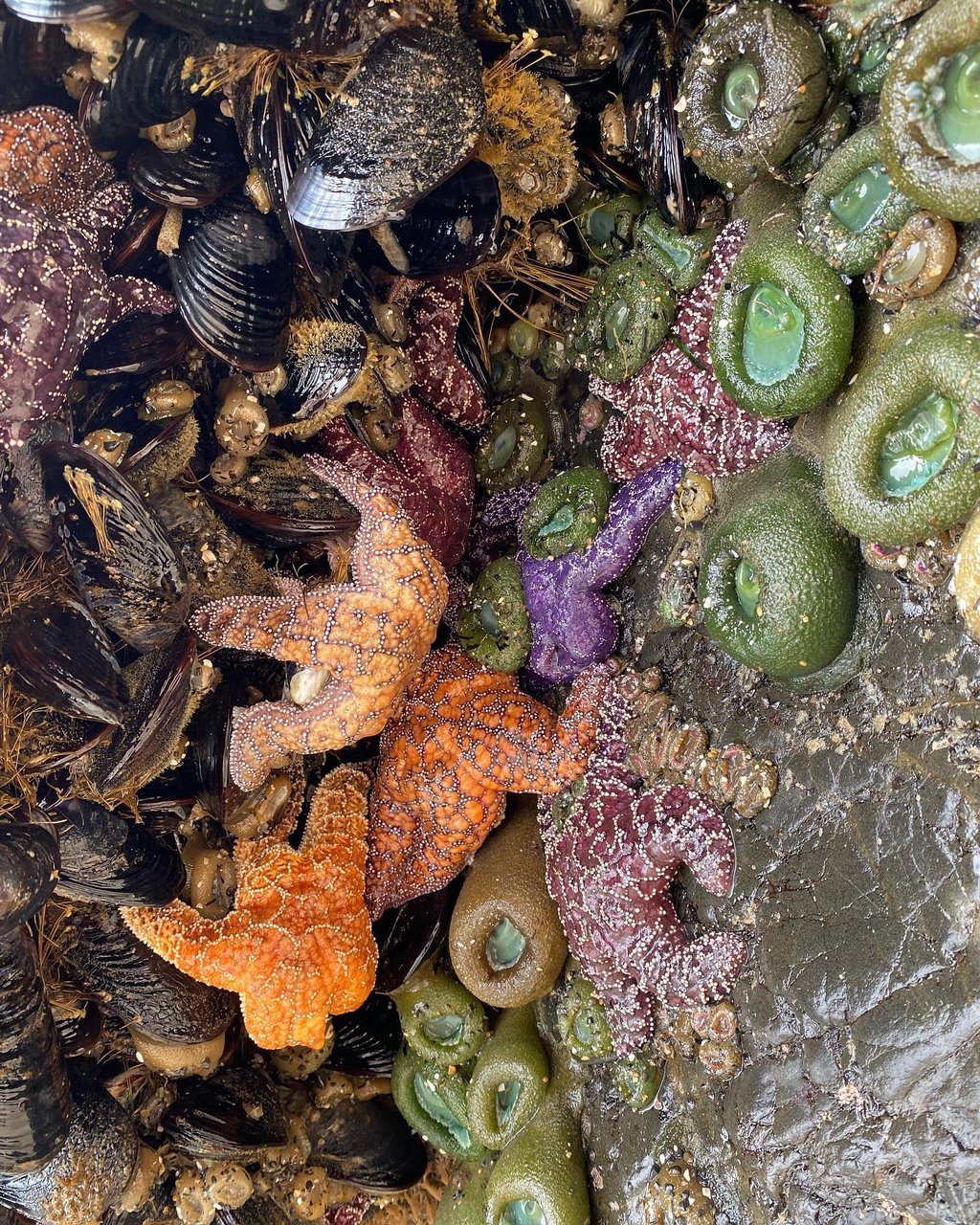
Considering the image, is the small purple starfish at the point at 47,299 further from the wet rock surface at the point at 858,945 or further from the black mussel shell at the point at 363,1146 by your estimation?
the black mussel shell at the point at 363,1146

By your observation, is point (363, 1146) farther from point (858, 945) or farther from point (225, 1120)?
point (858, 945)

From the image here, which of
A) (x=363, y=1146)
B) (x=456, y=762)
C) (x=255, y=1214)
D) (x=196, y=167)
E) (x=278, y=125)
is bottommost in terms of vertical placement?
(x=255, y=1214)

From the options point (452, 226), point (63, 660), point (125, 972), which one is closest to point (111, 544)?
point (63, 660)

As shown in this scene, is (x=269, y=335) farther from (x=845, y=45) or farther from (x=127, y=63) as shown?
(x=845, y=45)

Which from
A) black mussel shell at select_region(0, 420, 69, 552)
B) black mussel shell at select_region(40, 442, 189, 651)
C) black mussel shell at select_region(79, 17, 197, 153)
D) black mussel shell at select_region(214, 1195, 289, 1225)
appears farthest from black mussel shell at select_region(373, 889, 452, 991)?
black mussel shell at select_region(79, 17, 197, 153)

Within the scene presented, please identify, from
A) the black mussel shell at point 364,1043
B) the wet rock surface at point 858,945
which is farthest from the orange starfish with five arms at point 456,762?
the black mussel shell at point 364,1043

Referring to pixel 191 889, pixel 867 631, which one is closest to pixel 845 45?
pixel 867 631
